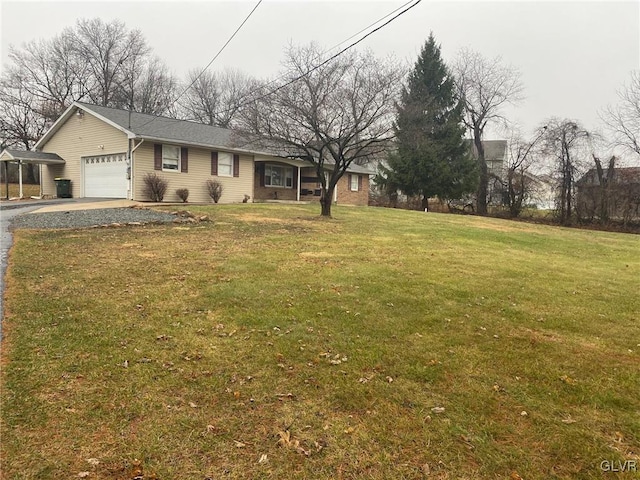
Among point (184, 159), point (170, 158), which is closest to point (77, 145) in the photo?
point (170, 158)

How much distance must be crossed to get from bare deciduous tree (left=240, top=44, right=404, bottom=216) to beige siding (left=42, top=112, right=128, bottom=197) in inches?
361

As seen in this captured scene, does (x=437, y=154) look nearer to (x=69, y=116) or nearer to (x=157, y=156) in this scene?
(x=157, y=156)

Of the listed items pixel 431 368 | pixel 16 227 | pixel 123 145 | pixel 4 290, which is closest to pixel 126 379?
pixel 431 368

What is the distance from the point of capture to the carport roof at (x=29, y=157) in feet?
68.5

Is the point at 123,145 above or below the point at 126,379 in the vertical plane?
above

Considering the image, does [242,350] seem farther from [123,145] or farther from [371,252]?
[123,145]

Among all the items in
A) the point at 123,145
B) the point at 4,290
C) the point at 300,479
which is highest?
the point at 123,145

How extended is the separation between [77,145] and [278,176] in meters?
10.9

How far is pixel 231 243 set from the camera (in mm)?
8727

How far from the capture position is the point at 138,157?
18578 millimetres

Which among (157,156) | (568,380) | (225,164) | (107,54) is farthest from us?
(107,54)

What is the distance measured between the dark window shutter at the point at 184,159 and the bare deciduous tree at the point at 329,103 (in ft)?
25.5

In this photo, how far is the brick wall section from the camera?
2863 centimetres

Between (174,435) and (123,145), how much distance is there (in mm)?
19116
